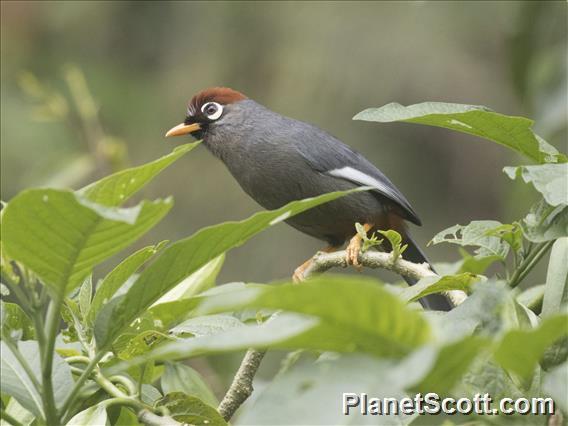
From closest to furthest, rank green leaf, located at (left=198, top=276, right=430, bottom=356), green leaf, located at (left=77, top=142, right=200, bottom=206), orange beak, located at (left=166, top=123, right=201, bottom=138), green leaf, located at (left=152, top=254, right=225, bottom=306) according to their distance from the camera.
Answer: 1. green leaf, located at (left=198, top=276, right=430, bottom=356)
2. green leaf, located at (left=77, top=142, right=200, bottom=206)
3. green leaf, located at (left=152, top=254, right=225, bottom=306)
4. orange beak, located at (left=166, top=123, right=201, bottom=138)

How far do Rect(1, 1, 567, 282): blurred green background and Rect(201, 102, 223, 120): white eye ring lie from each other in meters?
2.81

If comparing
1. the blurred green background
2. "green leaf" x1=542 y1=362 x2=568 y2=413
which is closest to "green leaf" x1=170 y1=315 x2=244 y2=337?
"green leaf" x1=542 y1=362 x2=568 y2=413

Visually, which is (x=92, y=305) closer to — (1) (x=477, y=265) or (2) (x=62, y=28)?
(1) (x=477, y=265)

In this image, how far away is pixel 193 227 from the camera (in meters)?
8.31

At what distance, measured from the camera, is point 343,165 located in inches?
162

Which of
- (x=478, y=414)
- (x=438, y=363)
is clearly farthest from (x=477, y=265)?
(x=438, y=363)

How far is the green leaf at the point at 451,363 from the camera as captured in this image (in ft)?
3.57

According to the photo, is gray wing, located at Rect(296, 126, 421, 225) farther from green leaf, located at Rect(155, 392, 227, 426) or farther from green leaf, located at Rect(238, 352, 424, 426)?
green leaf, located at Rect(238, 352, 424, 426)

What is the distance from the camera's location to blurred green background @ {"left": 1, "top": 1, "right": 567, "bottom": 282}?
315 inches

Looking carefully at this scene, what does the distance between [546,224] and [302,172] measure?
2.21m

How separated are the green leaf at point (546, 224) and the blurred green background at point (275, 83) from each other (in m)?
5.50

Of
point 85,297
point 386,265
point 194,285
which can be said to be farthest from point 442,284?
point 194,285

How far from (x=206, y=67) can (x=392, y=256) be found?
23.5ft

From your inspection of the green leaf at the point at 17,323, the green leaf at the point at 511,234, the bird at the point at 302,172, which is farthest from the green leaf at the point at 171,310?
the bird at the point at 302,172
